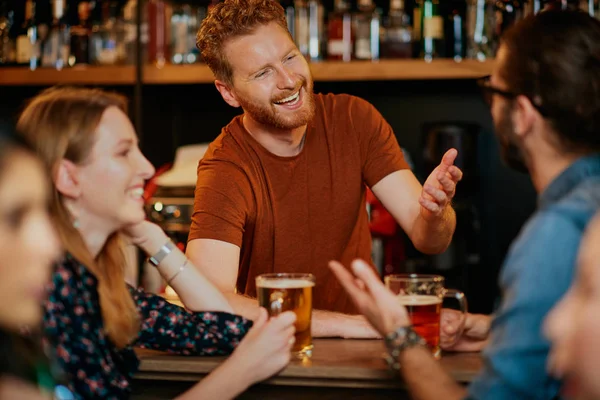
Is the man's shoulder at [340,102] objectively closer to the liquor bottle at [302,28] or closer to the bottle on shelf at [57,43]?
the liquor bottle at [302,28]

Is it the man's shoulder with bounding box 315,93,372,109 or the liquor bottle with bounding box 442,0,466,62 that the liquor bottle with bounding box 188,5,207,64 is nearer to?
the liquor bottle with bounding box 442,0,466,62

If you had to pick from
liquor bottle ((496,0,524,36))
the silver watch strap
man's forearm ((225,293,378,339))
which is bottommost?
man's forearm ((225,293,378,339))

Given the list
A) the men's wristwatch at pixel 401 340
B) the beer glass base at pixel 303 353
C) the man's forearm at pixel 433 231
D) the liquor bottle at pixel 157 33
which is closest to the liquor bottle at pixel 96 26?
the liquor bottle at pixel 157 33

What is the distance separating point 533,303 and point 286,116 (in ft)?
3.71

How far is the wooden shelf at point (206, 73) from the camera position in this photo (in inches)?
125

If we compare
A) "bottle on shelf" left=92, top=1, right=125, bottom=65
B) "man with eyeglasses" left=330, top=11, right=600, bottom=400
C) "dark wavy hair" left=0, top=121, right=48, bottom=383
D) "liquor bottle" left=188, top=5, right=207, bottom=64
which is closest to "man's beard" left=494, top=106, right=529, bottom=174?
"man with eyeglasses" left=330, top=11, right=600, bottom=400

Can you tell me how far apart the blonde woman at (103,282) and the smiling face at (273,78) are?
649mm

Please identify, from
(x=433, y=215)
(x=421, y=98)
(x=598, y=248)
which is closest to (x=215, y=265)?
(x=433, y=215)

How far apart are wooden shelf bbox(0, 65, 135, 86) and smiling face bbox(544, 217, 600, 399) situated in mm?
2824

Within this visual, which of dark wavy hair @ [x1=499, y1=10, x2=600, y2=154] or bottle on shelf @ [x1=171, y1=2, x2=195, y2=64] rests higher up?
bottle on shelf @ [x1=171, y1=2, x2=195, y2=64]

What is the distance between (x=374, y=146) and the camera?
2270 mm

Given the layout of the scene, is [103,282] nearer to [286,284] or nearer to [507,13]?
[286,284]

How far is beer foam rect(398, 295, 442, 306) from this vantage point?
4.97 ft

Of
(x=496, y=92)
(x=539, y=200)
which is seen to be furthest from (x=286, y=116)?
(x=539, y=200)
